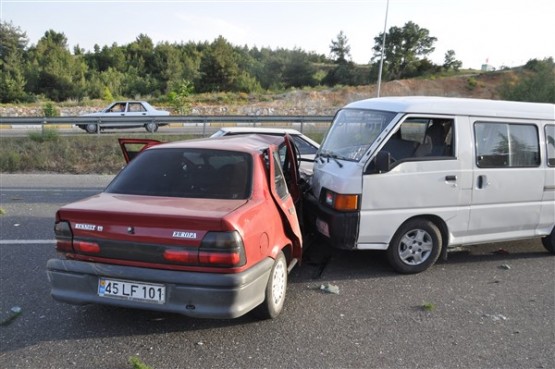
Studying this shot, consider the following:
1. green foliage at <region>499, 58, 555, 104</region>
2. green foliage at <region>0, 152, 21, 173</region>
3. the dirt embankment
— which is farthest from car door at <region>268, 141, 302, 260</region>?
the dirt embankment

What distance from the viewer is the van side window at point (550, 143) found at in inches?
219

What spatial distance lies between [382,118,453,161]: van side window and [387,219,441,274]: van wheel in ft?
2.53

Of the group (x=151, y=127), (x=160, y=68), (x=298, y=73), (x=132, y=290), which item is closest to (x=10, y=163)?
(x=151, y=127)

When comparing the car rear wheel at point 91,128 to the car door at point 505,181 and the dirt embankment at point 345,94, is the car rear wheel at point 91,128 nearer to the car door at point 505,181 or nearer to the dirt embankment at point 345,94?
the car door at point 505,181

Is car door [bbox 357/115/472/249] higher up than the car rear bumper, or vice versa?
car door [bbox 357/115/472/249]

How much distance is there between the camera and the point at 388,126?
491 centimetres

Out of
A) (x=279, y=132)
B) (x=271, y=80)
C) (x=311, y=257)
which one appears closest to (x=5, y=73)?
(x=271, y=80)

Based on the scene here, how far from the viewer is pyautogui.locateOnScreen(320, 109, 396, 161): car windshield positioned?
16.6ft

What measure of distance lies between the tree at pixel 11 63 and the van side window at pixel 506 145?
4941 centimetres

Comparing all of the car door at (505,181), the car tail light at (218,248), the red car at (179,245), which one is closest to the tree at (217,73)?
the car door at (505,181)

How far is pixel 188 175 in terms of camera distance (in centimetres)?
391

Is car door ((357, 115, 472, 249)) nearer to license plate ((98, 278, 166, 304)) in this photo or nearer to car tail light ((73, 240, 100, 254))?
license plate ((98, 278, 166, 304))

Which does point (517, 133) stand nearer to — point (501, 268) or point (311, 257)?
point (501, 268)

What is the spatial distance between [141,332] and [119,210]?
105cm
